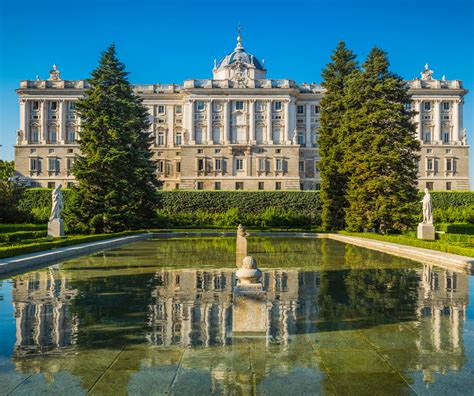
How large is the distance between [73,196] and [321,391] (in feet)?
91.6

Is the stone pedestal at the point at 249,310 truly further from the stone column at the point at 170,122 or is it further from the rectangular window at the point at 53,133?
the rectangular window at the point at 53,133

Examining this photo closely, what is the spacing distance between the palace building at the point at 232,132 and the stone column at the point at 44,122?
15 centimetres

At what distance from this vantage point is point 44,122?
70938 mm

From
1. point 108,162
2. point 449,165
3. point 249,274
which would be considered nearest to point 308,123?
point 449,165

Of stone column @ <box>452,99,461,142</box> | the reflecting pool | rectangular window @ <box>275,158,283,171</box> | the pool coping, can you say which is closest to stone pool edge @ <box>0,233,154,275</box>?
the pool coping

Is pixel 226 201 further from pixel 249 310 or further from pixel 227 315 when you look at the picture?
pixel 249 310

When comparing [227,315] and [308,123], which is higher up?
[308,123]

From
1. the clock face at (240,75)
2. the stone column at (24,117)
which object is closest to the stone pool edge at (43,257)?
the clock face at (240,75)

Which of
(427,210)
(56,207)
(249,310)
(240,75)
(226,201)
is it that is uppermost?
(240,75)

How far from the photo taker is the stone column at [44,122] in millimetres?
70825

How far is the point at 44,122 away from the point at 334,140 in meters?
50.6

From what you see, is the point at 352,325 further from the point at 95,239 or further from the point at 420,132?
the point at 420,132

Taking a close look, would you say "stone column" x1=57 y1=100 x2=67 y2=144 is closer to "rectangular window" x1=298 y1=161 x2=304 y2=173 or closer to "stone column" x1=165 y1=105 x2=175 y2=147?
"stone column" x1=165 y1=105 x2=175 y2=147

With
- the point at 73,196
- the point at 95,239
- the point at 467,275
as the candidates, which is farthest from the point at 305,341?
the point at 73,196
